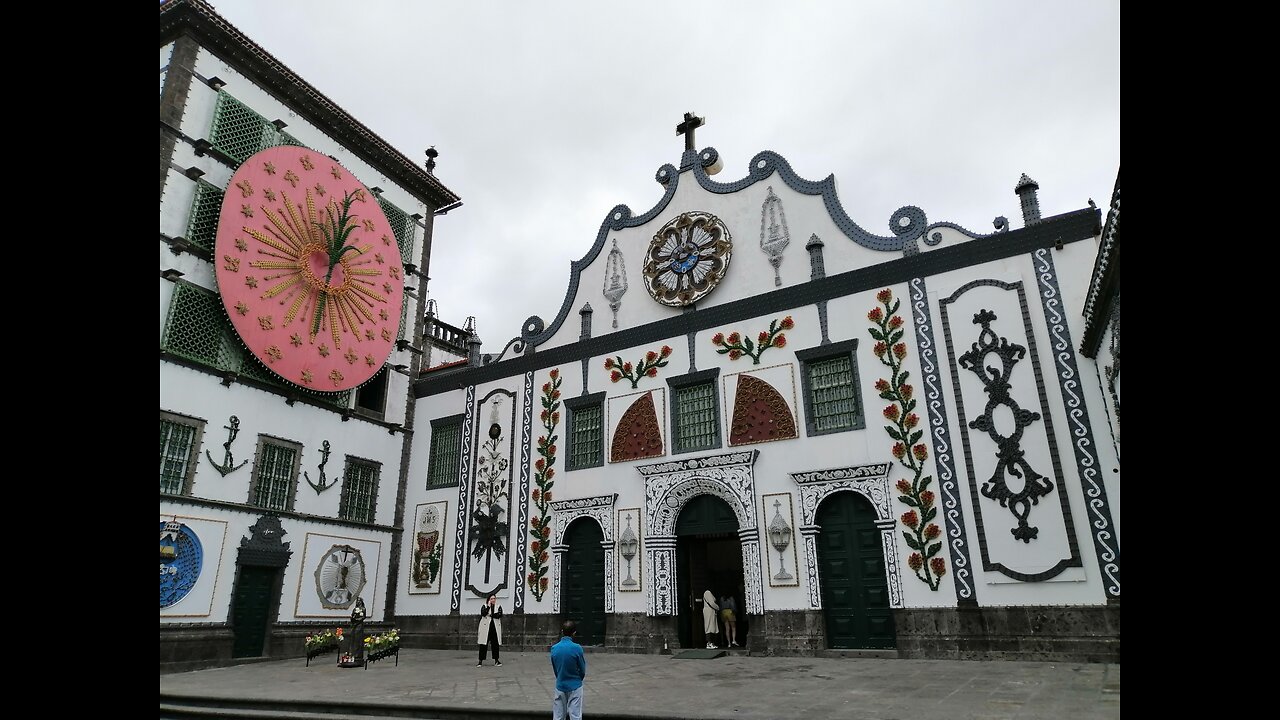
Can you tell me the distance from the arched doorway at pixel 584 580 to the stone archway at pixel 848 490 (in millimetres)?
5135

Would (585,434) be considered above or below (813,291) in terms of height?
below

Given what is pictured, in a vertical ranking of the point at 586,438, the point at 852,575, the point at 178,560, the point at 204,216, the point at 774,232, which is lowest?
the point at 852,575

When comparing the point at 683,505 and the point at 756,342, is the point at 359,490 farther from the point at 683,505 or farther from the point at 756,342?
the point at 756,342

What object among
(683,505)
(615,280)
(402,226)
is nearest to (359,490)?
(402,226)

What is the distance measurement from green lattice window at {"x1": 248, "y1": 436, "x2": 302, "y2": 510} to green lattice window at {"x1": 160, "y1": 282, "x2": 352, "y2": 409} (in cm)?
166

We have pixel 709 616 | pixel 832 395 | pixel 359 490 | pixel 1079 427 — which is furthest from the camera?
pixel 359 490

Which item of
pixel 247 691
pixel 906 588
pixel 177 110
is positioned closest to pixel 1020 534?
pixel 906 588

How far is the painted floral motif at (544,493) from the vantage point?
1791 centimetres

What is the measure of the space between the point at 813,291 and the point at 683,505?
564 centimetres

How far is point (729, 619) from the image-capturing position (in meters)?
15.9

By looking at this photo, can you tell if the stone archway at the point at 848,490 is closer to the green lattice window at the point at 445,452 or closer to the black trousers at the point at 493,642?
the black trousers at the point at 493,642

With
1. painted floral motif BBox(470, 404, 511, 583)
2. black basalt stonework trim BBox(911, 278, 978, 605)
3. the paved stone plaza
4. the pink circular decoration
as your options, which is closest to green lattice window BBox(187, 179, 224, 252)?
the pink circular decoration
